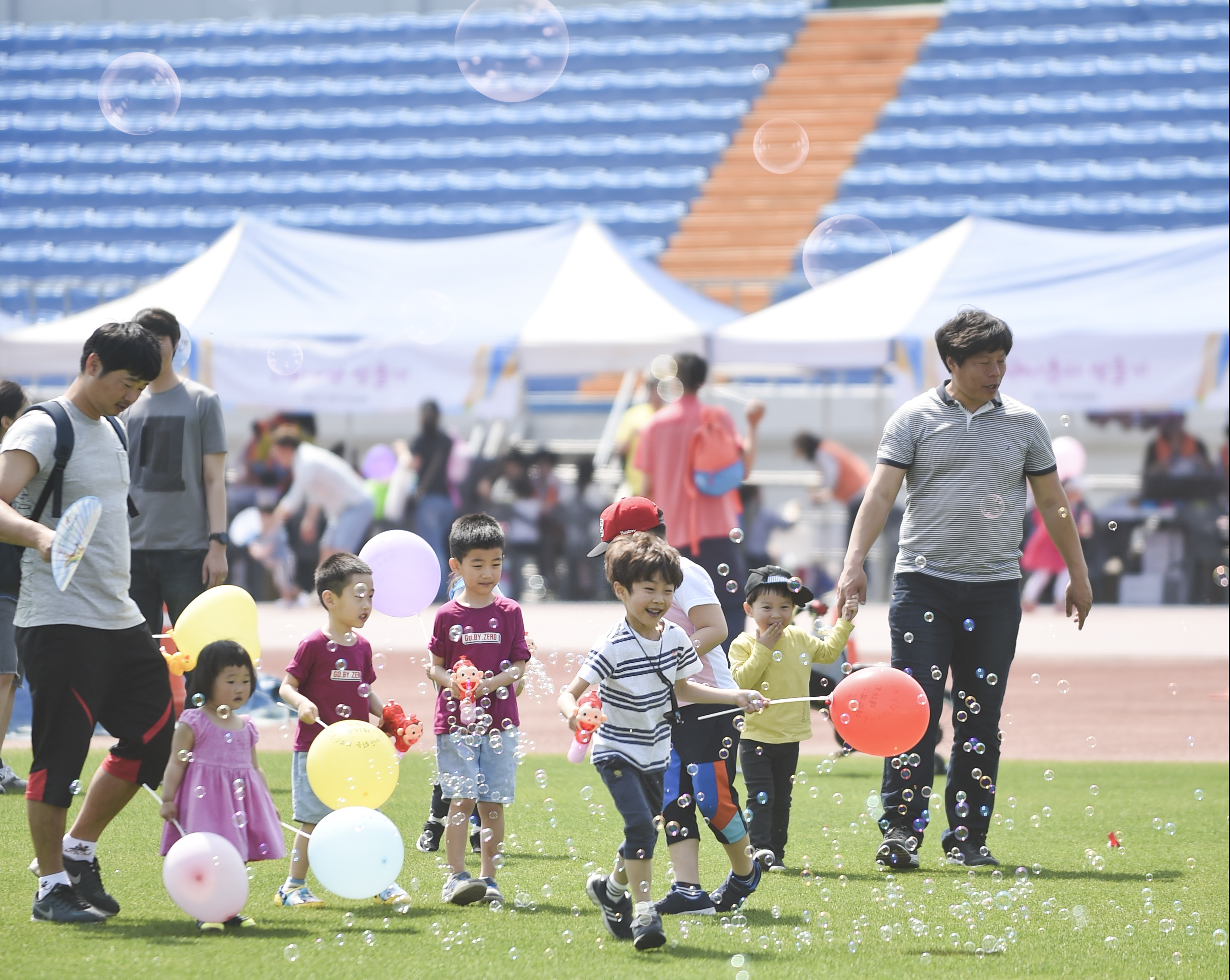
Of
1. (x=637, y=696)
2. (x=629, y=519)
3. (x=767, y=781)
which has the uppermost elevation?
(x=629, y=519)

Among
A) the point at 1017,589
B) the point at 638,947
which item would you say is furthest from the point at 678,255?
the point at 638,947

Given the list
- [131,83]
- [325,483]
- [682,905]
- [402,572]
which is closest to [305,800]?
[402,572]

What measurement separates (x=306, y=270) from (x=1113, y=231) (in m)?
10.3

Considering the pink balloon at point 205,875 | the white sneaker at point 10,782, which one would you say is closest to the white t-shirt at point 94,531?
the pink balloon at point 205,875

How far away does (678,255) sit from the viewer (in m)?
21.6

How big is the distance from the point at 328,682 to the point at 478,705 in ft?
1.51

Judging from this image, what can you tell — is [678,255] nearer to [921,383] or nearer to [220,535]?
[921,383]

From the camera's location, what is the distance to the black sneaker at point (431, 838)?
5695mm

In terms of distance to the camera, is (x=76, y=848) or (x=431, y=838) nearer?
(x=76, y=848)

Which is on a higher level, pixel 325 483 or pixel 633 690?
pixel 325 483

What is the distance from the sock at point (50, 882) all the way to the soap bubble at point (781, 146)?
56.2 feet

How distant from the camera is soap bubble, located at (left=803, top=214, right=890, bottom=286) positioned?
49.7 feet

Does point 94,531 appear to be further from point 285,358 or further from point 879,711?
point 285,358

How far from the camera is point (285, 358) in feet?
44.8
